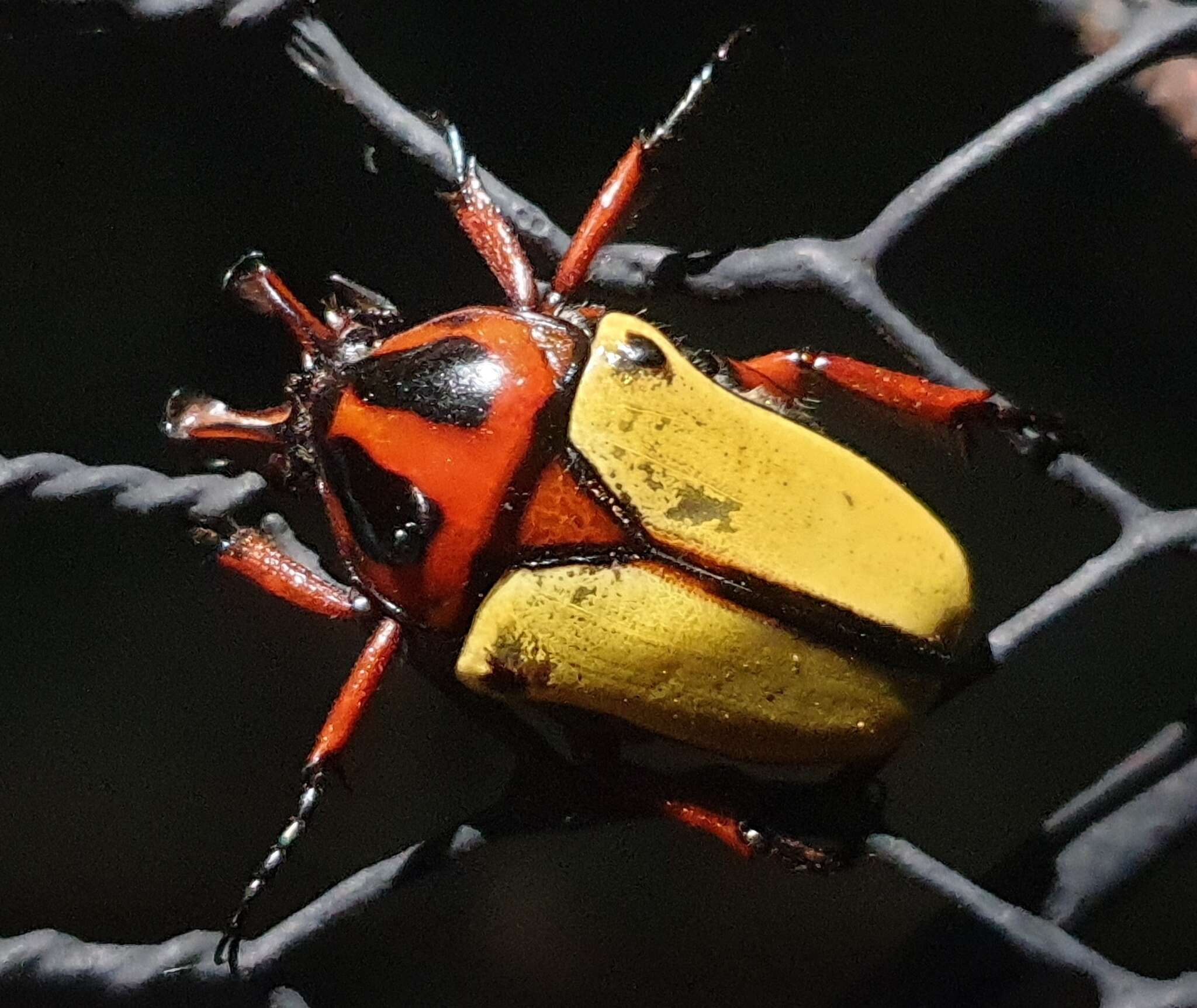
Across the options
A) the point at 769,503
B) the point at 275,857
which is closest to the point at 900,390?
the point at 769,503

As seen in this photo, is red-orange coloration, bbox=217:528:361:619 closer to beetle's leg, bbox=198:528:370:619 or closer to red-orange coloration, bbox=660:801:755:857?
beetle's leg, bbox=198:528:370:619

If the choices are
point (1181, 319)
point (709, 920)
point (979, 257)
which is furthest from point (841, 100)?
point (709, 920)

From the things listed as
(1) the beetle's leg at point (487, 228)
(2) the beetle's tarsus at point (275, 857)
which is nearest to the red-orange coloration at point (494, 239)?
(1) the beetle's leg at point (487, 228)

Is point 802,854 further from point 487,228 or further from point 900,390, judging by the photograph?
point 487,228

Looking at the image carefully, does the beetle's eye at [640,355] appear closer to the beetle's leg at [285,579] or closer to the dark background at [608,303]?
the dark background at [608,303]

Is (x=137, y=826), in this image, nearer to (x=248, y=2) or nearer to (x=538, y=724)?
(x=538, y=724)

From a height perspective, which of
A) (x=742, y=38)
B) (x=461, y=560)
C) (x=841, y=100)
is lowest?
(x=461, y=560)
